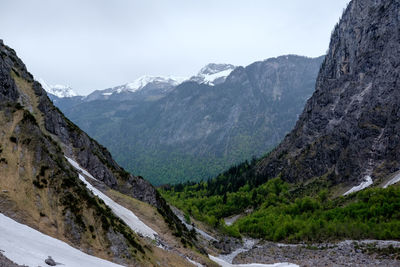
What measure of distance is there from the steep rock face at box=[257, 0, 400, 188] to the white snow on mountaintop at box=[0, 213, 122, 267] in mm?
103365

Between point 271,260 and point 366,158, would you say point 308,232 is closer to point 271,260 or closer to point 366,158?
point 271,260

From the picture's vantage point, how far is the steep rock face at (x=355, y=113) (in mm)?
119562

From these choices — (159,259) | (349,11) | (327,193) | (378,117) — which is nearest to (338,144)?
(378,117)

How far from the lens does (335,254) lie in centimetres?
5312

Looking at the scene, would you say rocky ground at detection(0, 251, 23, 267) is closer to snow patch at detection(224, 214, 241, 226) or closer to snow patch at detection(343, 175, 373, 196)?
snow patch at detection(343, 175, 373, 196)

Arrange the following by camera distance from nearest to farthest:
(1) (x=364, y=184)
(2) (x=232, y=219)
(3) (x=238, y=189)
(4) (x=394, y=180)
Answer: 1. (4) (x=394, y=180)
2. (1) (x=364, y=184)
3. (2) (x=232, y=219)
4. (3) (x=238, y=189)

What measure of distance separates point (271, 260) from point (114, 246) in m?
35.7

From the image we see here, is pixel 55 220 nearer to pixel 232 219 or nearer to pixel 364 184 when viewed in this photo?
pixel 364 184

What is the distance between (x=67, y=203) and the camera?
102ft

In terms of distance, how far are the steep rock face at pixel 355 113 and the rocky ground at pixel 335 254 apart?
56222 mm

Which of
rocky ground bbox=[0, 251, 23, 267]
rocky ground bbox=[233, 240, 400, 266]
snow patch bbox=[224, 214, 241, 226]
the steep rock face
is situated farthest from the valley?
snow patch bbox=[224, 214, 241, 226]

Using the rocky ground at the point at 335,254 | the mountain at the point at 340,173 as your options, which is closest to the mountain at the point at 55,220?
the rocky ground at the point at 335,254

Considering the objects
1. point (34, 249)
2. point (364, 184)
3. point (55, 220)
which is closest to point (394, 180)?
point (364, 184)

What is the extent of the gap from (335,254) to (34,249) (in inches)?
1822
